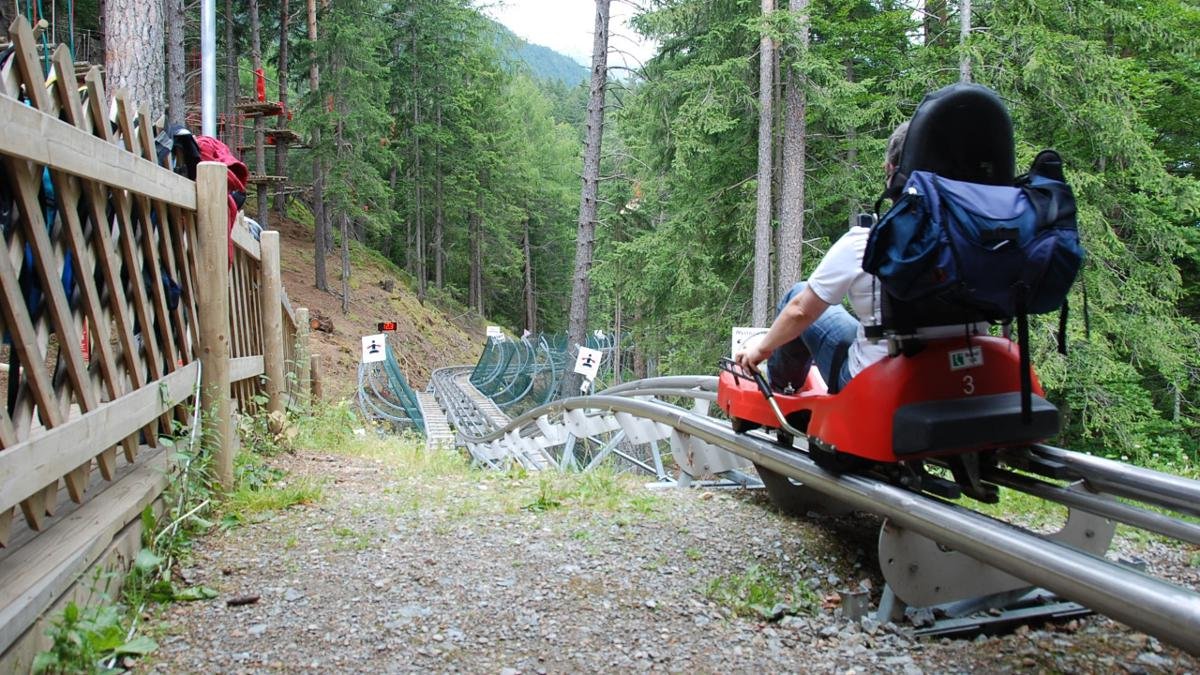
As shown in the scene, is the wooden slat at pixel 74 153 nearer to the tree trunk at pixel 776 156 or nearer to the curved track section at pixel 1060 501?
the curved track section at pixel 1060 501

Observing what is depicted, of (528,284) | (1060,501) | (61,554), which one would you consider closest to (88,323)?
(61,554)

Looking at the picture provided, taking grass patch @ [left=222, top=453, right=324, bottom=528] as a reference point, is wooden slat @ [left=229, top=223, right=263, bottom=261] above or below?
above

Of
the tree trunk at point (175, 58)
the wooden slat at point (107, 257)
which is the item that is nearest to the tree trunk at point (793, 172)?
the wooden slat at point (107, 257)

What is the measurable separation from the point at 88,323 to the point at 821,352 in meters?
2.70

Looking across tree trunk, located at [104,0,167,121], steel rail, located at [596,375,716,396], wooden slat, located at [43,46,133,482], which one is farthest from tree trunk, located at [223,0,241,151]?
wooden slat, located at [43,46,133,482]

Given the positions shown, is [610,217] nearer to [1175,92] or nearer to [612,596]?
[1175,92]

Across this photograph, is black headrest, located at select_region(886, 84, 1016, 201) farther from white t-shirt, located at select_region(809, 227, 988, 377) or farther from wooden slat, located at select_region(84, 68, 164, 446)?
wooden slat, located at select_region(84, 68, 164, 446)

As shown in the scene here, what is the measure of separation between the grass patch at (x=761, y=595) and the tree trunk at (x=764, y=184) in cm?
1006

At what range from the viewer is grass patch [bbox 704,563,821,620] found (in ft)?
8.52

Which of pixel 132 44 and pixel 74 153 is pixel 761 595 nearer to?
pixel 74 153

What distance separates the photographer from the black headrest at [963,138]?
7.65ft

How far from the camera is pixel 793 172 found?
41.8 ft

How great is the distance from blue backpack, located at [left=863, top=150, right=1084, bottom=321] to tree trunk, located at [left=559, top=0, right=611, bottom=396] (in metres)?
12.5

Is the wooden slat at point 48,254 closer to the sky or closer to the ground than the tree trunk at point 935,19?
closer to the ground
